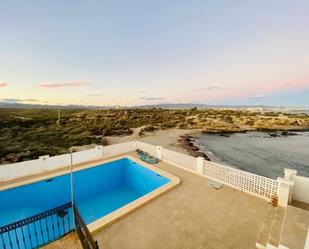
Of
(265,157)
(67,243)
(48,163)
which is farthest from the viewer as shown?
(265,157)

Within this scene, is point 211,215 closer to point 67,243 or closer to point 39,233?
point 67,243

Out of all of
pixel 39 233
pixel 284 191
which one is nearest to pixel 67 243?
pixel 39 233

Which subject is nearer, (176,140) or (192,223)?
(192,223)

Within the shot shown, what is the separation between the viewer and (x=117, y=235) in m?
4.37

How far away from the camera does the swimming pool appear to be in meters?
6.98

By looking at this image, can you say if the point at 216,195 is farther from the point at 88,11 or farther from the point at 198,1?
the point at 88,11

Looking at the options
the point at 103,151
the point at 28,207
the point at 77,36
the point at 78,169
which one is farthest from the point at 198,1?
the point at 28,207

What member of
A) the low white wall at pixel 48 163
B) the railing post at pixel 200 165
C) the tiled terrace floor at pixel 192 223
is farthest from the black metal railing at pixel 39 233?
the railing post at pixel 200 165

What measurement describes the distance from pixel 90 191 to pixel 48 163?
248 centimetres

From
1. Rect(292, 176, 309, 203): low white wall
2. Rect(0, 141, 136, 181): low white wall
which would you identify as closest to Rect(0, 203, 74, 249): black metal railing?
Rect(0, 141, 136, 181): low white wall

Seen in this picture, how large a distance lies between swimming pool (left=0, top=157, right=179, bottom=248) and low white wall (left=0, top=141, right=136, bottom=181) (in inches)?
36.2

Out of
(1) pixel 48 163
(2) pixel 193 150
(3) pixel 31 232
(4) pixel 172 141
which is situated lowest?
(2) pixel 193 150

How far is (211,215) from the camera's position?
5.05 m

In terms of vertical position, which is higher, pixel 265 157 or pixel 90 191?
pixel 90 191
